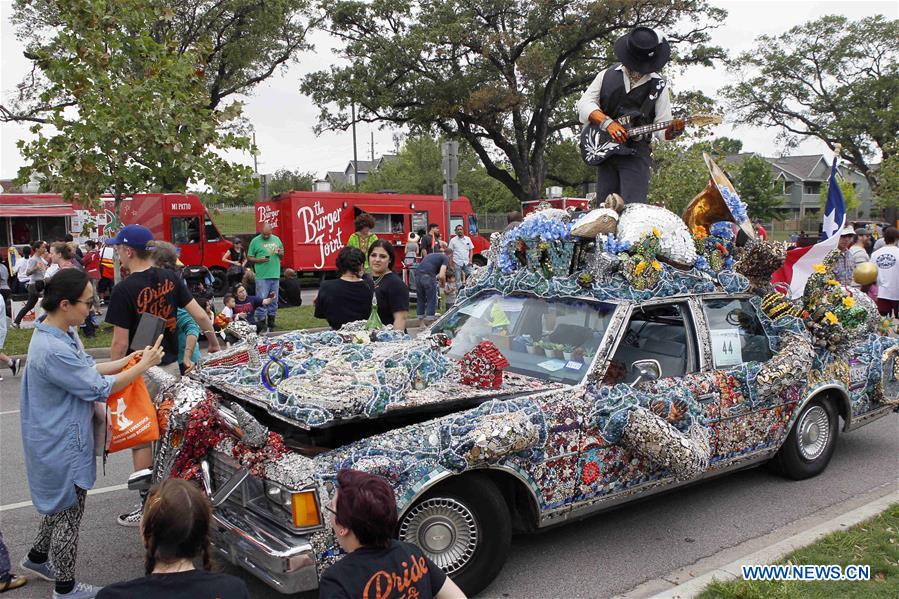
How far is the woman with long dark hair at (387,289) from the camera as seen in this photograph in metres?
6.23

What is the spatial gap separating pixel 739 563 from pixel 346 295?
3.46m

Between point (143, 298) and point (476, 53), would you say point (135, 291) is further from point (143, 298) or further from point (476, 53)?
point (476, 53)

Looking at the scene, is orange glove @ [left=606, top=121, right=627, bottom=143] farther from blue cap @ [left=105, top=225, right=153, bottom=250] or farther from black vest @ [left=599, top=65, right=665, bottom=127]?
blue cap @ [left=105, top=225, right=153, bottom=250]

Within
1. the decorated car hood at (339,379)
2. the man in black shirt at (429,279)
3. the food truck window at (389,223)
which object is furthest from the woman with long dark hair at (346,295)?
the food truck window at (389,223)

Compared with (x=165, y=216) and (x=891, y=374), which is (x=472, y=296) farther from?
(x=165, y=216)

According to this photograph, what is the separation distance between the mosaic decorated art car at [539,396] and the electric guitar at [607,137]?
744 millimetres

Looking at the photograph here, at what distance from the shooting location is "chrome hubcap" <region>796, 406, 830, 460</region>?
18.7ft

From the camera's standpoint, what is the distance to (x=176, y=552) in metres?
2.20

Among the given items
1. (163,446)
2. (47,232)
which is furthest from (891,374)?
(47,232)

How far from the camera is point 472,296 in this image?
19.0 feet

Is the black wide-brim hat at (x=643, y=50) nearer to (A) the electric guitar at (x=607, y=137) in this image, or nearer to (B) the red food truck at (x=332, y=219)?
(A) the electric guitar at (x=607, y=137)

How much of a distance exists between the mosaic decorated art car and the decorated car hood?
2 cm

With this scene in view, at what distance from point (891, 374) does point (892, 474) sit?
0.80m

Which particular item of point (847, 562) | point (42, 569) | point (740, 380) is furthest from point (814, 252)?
point (42, 569)
